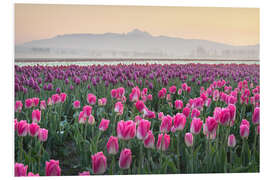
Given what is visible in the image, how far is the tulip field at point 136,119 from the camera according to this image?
2.15 metres

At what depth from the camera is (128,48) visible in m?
2.99

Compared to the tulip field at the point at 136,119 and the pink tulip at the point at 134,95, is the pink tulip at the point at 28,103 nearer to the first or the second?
the tulip field at the point at 136,119

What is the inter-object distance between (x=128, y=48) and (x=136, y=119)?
95 centimetres

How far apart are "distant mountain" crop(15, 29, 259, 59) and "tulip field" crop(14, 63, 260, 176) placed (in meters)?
0.14

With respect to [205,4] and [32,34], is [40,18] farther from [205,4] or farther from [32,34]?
[205,4]

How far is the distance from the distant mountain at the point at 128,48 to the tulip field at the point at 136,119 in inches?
5.4

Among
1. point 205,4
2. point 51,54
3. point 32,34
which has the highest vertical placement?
point 205,4

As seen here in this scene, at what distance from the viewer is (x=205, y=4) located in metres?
3.04

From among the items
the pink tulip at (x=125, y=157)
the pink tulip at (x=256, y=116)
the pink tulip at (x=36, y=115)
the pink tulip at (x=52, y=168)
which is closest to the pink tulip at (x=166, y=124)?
the pink tulip at (x=125, y=157)

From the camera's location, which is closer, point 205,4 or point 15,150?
point 15,150

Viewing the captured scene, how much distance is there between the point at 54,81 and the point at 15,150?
0.87 m

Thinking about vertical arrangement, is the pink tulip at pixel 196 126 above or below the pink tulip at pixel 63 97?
below

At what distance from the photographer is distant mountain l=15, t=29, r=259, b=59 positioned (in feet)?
9.41
